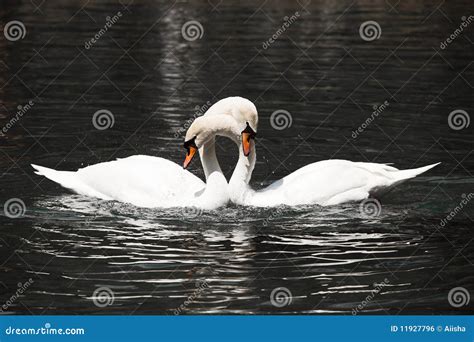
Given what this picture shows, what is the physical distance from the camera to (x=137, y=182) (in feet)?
42.3

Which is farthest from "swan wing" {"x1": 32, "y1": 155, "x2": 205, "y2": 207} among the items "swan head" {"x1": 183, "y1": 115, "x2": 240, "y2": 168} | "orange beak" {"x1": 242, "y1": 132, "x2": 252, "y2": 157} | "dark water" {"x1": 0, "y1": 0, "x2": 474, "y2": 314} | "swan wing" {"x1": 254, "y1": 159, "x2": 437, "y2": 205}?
"swan wing" {"x1": 254, "y1": 159, "x2": 437, "y2": 205}

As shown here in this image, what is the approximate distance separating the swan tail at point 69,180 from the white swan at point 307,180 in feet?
5.60

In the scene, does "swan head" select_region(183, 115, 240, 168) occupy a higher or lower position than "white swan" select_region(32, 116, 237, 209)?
higher

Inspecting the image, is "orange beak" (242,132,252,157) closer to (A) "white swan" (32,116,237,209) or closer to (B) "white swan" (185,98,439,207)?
(B) "white swan" (185,98,439,207)

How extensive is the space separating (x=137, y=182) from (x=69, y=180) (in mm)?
980

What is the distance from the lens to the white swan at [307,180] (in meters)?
12.7

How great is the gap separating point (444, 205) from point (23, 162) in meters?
5.75

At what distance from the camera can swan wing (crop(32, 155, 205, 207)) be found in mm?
12750

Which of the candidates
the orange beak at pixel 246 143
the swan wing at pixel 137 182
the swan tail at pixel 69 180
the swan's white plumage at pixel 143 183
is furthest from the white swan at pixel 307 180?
the swan tail at pixel 69 180

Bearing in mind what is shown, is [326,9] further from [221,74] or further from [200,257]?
[200,257]

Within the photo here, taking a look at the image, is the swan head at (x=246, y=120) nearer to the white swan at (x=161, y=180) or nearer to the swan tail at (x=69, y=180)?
the white swan at (x=161, y=180)

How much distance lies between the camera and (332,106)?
61.6 feet

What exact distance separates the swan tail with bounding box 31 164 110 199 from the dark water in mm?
144

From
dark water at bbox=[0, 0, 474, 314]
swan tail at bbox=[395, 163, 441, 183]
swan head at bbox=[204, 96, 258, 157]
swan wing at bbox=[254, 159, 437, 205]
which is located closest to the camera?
dark water at bbox=[0, 0, 474, 314]
